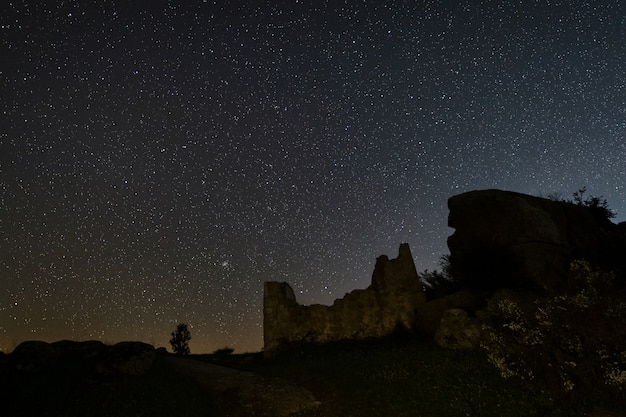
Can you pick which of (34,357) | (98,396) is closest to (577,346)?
(98,396)

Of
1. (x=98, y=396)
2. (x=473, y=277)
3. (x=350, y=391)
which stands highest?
(x=473, y=277)

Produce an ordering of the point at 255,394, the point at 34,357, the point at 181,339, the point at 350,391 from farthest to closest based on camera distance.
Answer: the point at 181,339
the point at 34,357
the point at 255,394
the point at 350,391

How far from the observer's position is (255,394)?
752 inches

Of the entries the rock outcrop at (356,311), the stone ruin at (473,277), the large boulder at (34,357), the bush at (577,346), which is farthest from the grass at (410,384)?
the large boulder at (34,357)

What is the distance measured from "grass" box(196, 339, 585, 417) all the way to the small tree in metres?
28.4

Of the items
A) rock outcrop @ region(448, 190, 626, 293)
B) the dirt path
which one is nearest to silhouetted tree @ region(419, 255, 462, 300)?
rock outcrop @ region(448, 190, 626, 293)

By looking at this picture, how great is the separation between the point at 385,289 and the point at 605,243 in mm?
16441

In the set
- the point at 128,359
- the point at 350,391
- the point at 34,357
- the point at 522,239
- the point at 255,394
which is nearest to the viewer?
the point at 350,391

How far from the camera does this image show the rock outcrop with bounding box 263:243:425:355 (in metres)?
29.8

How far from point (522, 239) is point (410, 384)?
18.8m

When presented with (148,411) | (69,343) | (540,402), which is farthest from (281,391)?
(69,343)

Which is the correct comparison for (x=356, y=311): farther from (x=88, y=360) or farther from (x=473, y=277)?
(x=88, y=360)

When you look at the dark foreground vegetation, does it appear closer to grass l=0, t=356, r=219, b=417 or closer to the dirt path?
grass l=0, t=356, r=219, b=417

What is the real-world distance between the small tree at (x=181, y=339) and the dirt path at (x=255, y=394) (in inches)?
1167
